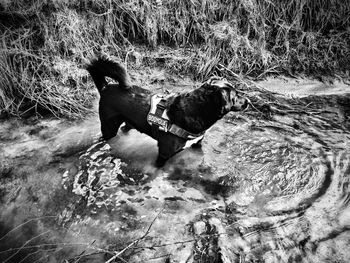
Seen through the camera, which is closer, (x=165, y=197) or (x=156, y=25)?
(x=165, y=197)

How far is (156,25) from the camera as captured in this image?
4.91 m

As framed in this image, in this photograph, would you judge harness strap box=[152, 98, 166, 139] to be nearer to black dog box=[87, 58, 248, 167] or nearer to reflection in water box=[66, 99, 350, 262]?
black dog box=[87, 58, 248, 167]

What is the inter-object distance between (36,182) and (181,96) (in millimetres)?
1858

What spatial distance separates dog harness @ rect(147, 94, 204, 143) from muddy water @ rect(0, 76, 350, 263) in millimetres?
601

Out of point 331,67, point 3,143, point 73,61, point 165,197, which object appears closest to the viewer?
point 165,197

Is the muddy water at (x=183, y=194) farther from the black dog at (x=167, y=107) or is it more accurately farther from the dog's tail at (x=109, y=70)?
the dog's tail at (x=109, y=70)

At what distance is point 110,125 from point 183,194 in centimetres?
116

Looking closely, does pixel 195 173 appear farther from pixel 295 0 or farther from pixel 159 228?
pixel 295 0

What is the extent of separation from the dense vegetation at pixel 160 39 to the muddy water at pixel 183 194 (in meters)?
0.60

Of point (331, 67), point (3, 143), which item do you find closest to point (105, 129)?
point (3, 143)

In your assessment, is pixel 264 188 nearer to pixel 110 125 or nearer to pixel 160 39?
pixel 110 125

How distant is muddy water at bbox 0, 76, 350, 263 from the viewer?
2584 mm

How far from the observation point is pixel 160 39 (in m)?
5.10

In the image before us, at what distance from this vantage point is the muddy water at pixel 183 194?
8.48 feet
